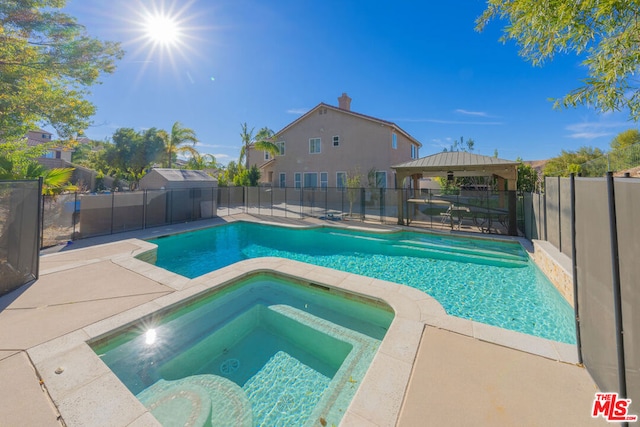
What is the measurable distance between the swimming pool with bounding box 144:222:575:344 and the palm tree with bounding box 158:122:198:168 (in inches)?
777

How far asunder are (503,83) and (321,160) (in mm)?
13659

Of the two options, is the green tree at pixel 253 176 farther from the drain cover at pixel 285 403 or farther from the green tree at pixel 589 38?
the drain cover at pixel 285 403

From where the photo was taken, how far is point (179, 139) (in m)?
27.9

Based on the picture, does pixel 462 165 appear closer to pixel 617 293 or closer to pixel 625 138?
pixel 617 293

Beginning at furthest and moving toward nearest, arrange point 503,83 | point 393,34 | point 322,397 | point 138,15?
1. point 503,83
2. point 393,34
3. point 138,15
4. point 322,397

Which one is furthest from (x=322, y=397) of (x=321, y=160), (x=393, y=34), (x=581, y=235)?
(x=321, y=160)

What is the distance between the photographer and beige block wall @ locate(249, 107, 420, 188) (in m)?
18.7

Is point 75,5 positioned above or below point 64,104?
above

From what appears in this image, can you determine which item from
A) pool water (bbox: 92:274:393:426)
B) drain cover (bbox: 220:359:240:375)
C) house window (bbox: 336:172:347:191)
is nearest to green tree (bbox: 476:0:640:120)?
pool water (bbox: 92:274:393:426)

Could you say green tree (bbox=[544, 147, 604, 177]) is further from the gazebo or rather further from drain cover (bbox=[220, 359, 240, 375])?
drain cover (bbox=[220, 359, 240, 375])

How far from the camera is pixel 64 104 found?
11453 mm

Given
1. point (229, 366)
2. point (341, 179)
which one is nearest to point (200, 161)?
point (341, 179)

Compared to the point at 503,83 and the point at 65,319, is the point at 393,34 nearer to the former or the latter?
the point at 503,83

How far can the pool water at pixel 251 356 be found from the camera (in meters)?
2.80
